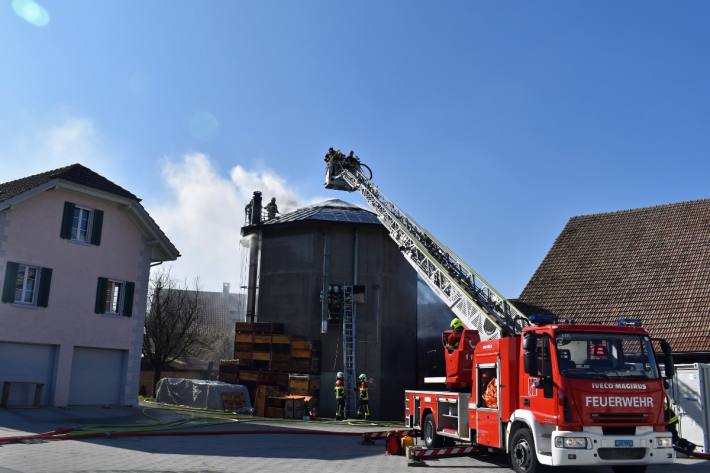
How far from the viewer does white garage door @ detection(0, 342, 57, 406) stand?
17.9 meters

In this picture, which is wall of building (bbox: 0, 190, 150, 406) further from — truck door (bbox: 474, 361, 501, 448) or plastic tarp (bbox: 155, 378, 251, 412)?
truck door (bbox: 474, 361, 501, 448)

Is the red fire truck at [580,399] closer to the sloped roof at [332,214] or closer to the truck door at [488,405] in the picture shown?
the truck door at [488,405]

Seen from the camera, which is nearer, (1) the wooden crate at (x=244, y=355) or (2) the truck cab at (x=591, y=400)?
(2) the truck cab at (x=591, y=400)

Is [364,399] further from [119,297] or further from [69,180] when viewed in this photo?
[69,180]

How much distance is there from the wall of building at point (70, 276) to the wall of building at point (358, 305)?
235 inches

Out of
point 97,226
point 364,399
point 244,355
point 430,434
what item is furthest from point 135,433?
point 244,355

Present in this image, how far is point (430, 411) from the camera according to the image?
1344cm

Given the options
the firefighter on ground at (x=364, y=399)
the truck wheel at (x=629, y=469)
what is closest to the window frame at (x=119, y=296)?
the firefighter on ground at (x=364, y=399)

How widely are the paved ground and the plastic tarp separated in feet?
24.0

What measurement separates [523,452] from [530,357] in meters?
1.55

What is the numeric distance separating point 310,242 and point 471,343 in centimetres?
1417

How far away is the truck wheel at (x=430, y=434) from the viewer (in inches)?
513

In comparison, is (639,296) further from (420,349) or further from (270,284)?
(270,284)

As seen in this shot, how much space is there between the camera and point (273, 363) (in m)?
24.9
